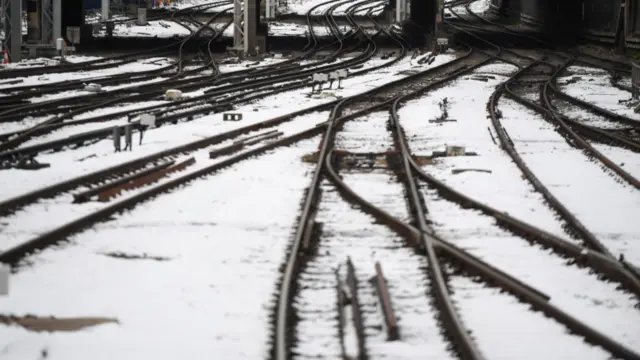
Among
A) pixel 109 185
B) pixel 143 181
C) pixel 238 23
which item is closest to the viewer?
pixel 109 185

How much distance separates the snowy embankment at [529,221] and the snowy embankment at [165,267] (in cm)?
153

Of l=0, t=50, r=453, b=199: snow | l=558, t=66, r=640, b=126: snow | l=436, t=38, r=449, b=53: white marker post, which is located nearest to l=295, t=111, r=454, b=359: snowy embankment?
l=0, t=50, r=453, b=199: snow

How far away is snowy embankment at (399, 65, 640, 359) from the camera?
668cm

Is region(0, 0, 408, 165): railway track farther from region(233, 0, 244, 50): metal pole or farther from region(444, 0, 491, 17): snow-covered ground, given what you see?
region(444, 0, 491, 17): snow-covered ground

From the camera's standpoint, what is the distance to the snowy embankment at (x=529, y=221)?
6677 mm

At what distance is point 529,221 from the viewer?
398 inches

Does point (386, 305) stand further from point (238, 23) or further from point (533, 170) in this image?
point (238, 23)

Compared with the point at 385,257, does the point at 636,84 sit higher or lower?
higher

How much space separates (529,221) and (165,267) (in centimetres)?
382

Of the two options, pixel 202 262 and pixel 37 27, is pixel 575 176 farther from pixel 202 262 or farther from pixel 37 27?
pixel 37 27

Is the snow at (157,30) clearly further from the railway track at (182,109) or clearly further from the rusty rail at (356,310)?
the rusty rail at (356,310)

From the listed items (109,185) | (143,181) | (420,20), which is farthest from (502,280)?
(420,20)

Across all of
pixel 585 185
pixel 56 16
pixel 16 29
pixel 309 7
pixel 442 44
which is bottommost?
pixel 585 185

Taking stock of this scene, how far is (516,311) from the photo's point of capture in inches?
279
